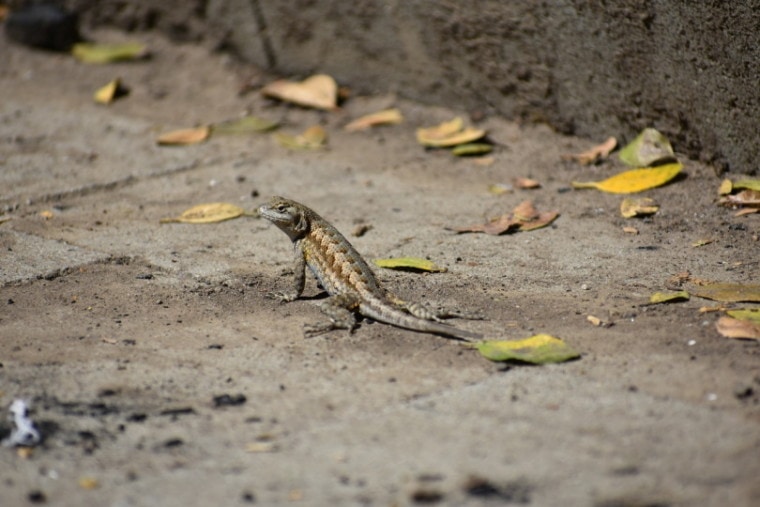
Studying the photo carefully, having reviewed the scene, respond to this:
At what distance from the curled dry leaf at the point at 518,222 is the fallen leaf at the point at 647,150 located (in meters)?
0.81

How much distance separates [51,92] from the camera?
852cm

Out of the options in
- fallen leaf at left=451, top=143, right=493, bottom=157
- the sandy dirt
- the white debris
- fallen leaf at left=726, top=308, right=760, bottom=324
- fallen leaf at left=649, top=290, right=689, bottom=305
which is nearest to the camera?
the sandy dirt

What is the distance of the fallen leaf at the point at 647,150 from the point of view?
620 centimetres

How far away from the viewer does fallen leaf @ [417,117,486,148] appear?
7000mm

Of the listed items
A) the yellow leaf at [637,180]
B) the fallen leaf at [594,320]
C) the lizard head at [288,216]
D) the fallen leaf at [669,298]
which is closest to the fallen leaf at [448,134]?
the yellow leaf at [637,180]

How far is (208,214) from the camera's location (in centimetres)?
596

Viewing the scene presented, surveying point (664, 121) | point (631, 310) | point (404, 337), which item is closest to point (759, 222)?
point (664, 121)

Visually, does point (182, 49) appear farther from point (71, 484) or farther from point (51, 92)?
point (71, 484)

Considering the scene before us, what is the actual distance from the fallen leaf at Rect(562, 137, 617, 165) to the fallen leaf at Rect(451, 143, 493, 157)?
1.82 feet

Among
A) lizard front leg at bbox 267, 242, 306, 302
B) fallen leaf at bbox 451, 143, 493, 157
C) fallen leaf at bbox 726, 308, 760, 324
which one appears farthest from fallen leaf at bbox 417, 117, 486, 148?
fallen leaf at bbox 726, 308, 760, 324

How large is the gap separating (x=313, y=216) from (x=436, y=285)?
2.51 ft

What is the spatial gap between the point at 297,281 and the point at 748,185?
2.64 m

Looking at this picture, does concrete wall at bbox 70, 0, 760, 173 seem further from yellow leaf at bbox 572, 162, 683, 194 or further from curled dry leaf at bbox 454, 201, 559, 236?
curled dry leaf at bbox 454, 201, 559, 236

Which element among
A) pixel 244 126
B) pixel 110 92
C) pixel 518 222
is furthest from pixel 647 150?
pixel 110 92
